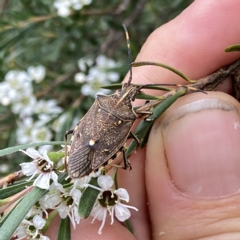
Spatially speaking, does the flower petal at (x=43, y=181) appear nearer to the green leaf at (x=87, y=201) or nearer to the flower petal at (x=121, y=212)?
the green leaf at (x=87, y=201)

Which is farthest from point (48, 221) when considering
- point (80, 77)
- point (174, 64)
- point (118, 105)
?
point (80, 77)

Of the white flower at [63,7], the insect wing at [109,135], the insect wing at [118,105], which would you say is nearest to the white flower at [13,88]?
the white flower at [63,7]

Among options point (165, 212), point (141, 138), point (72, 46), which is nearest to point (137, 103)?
point (141, 138)

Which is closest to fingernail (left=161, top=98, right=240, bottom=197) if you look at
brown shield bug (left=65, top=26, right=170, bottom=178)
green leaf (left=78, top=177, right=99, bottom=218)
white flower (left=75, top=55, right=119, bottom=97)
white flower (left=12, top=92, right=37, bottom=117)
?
brown shield bug (left=65, top=26, right=170, bottom=178)

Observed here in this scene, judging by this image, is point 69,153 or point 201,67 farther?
point 201,67

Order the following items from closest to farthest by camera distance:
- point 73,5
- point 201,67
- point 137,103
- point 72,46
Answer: point 201,67
point 137,103
point 73,5
point 72,46

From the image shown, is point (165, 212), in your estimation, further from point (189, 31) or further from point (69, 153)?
point (189, 31)
